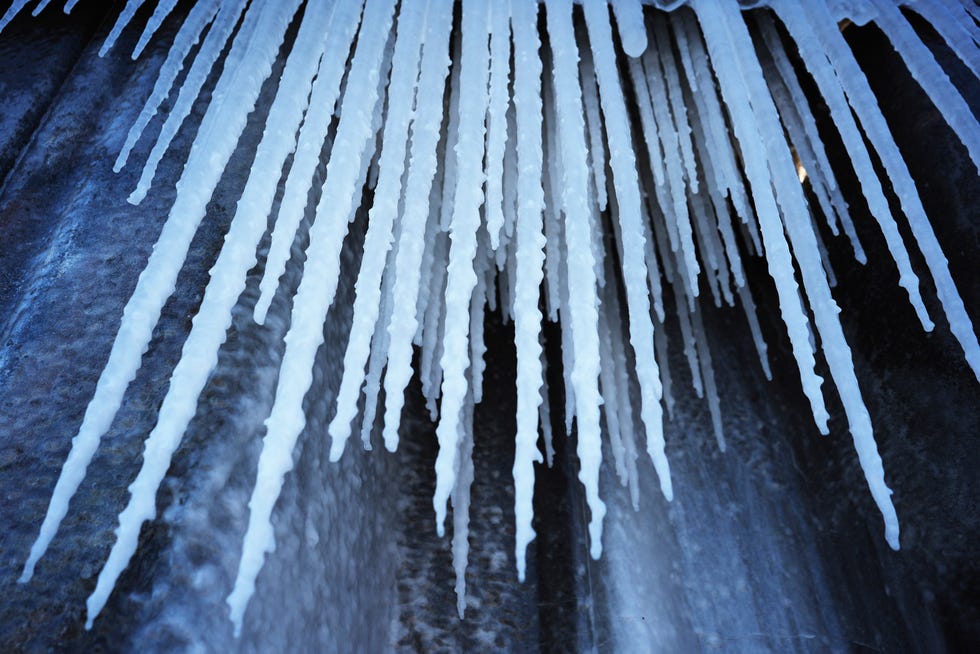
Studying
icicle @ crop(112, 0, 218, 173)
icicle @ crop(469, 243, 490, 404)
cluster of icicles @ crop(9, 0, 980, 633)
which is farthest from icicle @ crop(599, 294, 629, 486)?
icicle @ crop(112, 0, 218, 173)

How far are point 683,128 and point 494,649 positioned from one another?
4.20ft

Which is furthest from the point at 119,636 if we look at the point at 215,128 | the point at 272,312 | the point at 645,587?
the point at 645,587

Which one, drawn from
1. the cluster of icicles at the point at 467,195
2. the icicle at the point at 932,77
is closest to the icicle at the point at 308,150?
the cluster of icicles at the point at 467,195

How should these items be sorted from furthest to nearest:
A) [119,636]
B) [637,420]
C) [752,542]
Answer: [637,420]
[752,542]
[119,636]

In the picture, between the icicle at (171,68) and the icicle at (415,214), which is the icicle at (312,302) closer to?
the icicle at (415,214)

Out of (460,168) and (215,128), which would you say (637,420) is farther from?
(215,128)

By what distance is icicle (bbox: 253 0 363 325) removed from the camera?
33.7 inches

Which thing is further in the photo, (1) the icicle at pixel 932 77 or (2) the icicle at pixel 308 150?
(1) the icicle at pixel 932 77

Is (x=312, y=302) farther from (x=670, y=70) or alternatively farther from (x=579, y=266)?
(x=670, y=70)

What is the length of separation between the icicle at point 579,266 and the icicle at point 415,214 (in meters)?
0.22

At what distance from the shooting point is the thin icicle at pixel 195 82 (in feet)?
3.33

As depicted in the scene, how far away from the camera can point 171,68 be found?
1120 mm

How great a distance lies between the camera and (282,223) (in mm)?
891

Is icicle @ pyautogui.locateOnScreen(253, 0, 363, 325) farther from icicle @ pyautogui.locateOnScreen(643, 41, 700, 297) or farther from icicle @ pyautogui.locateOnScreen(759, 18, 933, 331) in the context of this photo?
icicle @ pyautogui.locateOnScreen(759, 18, 933, 331)
